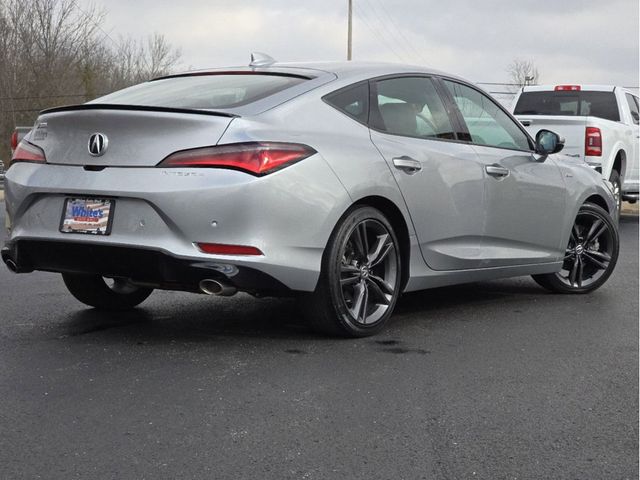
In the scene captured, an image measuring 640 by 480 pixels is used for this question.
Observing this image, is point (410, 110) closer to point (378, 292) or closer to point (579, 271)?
point (378, 292)

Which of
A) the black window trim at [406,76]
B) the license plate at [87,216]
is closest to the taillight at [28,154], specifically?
the license plate at [87,216]

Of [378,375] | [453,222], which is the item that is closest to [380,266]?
[453,222]

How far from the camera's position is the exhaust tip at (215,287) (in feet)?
16.3

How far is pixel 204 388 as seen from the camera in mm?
4418

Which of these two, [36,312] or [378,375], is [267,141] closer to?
[378,375]

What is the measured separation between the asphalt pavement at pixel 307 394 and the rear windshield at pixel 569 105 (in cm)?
887

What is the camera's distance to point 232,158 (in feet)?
16.0

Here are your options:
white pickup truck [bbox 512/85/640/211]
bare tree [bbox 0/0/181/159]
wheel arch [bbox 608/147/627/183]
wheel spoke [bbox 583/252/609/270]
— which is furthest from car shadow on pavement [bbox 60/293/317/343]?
bare tree [bbox 0/0/181/159]

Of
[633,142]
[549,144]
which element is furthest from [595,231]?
[633,142]

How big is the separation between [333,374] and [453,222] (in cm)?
175

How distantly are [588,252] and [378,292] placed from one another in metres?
2.55

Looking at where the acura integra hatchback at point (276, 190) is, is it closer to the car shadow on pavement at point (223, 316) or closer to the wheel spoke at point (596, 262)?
the car shadow on pavement at point (223, 316)

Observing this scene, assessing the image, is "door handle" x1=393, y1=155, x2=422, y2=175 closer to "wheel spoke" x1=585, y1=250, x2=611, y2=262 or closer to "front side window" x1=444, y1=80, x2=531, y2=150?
"front side window" x1=444, y1=80, x2=531, y2=150

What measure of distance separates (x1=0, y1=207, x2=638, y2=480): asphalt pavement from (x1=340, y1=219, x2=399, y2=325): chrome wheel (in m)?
0.19
